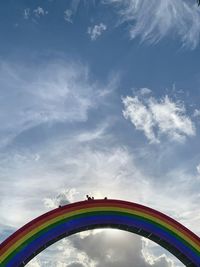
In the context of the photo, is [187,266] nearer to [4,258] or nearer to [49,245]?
[49,245]

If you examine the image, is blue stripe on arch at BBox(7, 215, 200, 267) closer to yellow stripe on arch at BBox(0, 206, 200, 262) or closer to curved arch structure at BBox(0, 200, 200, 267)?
curved arch structure at BBox(0, 200, 200, 267)

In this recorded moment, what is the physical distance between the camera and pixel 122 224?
2009 centimetres

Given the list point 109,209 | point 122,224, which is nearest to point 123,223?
point 122,224

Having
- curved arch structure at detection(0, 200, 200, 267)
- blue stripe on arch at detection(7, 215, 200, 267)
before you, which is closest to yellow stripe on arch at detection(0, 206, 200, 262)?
curved arch structure at detection(0, 200, 200, 267)

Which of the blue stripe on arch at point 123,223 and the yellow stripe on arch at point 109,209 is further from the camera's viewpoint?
the blue stripe on arch at point 123,223

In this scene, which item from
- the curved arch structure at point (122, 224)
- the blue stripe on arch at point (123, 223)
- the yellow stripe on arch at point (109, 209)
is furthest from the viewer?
the blue stripe on arch at point (123, 223)

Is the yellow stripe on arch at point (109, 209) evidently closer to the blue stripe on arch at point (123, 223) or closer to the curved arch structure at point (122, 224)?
the curved arch structure at point (122, 224)

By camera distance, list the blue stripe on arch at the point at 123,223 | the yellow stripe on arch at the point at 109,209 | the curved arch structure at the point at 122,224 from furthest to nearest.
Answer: the blue stripe on arch at the point at 123,223 → the curved arch structure at the point at 122,224 → the yellow stripe on arch at the point at 109,209

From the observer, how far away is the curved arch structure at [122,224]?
18.6 meters

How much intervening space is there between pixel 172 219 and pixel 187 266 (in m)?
2.93

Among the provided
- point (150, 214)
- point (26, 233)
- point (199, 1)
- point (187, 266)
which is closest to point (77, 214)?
point (26, 233)

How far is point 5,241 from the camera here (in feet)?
57.2

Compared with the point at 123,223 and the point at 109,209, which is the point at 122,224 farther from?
the point at 109,209

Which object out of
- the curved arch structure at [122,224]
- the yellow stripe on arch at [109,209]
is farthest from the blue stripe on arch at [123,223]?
the yellow stripe on arch at [109,209]
